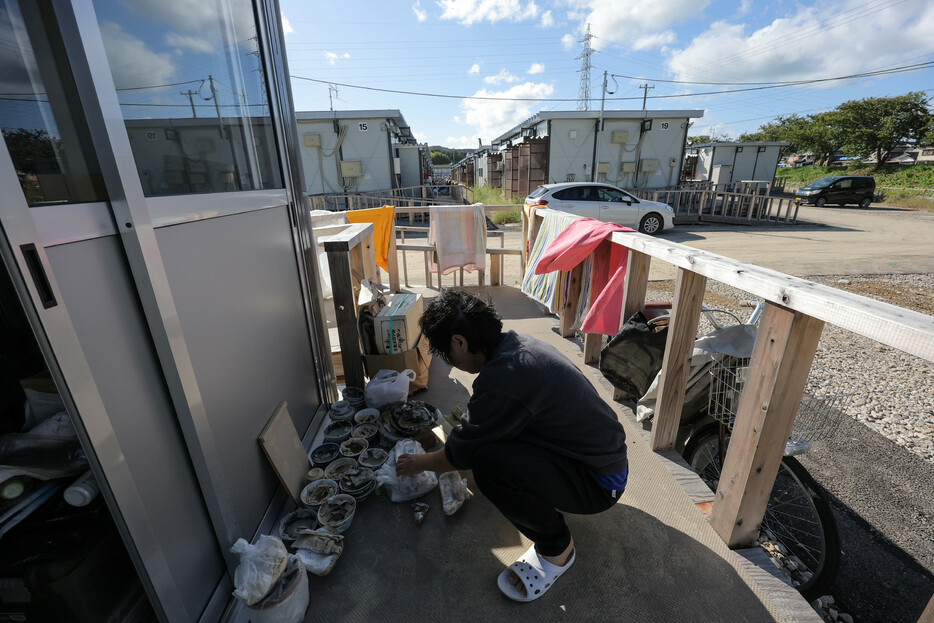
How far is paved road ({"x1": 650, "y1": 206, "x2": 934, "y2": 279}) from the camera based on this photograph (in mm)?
7867

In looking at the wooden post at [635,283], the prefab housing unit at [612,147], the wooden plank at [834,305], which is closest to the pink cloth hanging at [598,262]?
the wooden post at [635,283]

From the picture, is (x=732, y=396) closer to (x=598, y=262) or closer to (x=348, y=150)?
(x=598, y=262)

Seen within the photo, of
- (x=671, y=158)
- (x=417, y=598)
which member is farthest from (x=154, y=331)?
(x=671, y=158)

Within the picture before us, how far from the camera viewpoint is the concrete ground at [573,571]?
157 centimetres

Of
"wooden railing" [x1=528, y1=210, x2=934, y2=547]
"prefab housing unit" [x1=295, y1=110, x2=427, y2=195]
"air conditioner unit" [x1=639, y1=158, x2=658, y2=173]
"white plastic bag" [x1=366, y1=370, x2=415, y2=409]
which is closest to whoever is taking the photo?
"wooden railing" [x1=528, y1=210, x2=934, y2=547]

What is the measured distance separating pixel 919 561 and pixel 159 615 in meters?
3.41

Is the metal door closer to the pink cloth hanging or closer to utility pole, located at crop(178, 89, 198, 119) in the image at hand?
utility pole, located at crop(178, 89, 198, 119)

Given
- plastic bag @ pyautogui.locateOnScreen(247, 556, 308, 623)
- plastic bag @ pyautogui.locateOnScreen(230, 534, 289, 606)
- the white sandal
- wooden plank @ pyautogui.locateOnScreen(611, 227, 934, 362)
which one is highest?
wooden plank @ pyautogui.locateOnScreen(611, 227, 934, 362)

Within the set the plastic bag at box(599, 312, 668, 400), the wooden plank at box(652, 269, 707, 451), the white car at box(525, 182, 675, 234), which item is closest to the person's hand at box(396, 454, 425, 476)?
the wooden plank at box(652, 269, 707, 451)

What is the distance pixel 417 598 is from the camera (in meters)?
1.63

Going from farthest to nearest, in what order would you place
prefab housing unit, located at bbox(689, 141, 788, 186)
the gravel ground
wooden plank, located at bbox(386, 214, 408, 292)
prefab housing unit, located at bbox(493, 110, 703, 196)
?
prefab housing unit, located at bbox(689, 141, 788, 186)
prefab housing unit, located at bbox(493, 110, 703, 196)
wooden plank, located at bbox(386, 214, 408, 292)
the gravel ground

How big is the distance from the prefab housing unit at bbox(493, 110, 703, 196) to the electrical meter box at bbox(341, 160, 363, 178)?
291 inches

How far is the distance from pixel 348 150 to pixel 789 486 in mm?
17437

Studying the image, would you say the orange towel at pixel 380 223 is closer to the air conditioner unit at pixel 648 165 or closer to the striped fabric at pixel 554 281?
the striped fabric at pixel 554 281
